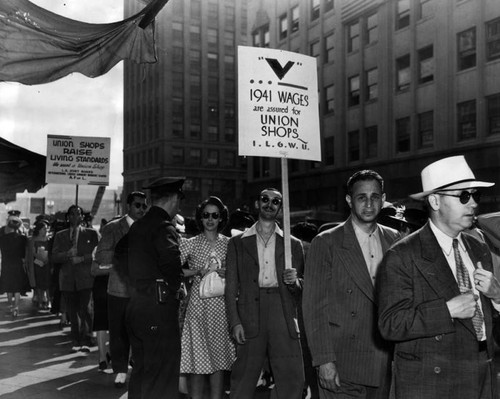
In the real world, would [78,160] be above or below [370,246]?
above

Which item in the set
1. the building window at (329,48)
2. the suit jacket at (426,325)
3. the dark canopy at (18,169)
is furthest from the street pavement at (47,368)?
the building window at (329,48)

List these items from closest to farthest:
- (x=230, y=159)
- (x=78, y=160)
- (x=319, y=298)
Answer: (x=319, y=298)
(x=78, y=160)
(x=230, y=159)

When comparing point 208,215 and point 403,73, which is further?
point 403,73

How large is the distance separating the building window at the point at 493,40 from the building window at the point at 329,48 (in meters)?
11.9

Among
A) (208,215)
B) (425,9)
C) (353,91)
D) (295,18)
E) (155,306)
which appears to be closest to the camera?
(155,306)

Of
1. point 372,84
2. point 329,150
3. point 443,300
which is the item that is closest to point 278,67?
point 443,300

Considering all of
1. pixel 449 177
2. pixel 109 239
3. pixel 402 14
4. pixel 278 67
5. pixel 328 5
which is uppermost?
pixel 328 5

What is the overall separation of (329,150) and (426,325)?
34233mm

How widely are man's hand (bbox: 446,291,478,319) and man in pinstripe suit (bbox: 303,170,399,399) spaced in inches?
49.2

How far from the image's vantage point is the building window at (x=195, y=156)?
264ft

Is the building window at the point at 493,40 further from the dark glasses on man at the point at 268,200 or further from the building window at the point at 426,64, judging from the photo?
the dark glasses on man at the point at 268,200

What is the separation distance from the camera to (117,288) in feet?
22.3

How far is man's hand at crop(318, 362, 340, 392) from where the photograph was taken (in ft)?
13.0

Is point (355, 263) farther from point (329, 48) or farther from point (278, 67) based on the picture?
point (329, 48)
